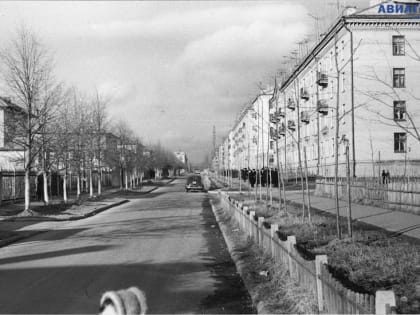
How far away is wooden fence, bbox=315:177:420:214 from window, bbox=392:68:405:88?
69.1ft

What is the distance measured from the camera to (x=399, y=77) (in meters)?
42.6

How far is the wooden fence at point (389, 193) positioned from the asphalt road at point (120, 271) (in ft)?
21.5

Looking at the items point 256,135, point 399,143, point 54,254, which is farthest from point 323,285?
point 256,135

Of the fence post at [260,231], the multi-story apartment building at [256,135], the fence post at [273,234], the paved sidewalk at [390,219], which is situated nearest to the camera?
the fence post at [273,234]

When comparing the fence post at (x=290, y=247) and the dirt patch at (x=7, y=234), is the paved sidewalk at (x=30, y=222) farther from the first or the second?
the fence post at (x=290, y=247)

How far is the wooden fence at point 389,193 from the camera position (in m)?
17.0

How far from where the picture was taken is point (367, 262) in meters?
7.57

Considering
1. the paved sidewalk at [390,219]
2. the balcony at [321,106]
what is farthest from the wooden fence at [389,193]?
the balcony at [321,106]

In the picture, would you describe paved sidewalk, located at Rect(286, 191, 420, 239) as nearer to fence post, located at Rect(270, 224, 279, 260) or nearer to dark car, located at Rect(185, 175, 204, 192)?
Result: fence post, located at Rect(270, 224, 279, 260)

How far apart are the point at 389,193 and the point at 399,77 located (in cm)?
2657

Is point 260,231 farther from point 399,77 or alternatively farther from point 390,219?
point 399,77

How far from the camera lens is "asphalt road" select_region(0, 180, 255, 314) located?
726 centimetres

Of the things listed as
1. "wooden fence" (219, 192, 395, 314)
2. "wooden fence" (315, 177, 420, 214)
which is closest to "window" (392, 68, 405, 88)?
"wooden fence" (315, 177, 420, 214)

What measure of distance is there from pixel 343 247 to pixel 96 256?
18.6 ft
